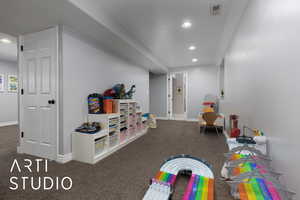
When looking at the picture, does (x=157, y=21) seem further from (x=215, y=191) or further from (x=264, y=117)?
(x=215, y=191)

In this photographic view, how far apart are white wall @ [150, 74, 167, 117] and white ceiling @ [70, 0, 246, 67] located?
10.0 feet

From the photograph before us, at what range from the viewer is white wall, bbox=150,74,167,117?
643cm

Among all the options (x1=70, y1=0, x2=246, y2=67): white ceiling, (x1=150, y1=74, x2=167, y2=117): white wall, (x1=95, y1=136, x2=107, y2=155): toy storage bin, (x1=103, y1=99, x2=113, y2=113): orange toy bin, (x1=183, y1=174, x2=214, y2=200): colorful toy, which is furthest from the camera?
(x1=150, y1=74, x2=167, y2=117): white wall

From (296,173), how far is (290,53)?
87 centimetres

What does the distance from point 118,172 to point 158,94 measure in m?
5.06

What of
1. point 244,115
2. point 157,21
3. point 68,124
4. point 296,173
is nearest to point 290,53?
point 296,173

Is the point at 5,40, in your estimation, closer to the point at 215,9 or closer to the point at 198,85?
the point at 215,9

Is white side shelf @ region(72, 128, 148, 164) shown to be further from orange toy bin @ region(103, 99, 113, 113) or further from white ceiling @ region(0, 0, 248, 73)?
A: white ceiling @ region(0, 0, 248, 73)

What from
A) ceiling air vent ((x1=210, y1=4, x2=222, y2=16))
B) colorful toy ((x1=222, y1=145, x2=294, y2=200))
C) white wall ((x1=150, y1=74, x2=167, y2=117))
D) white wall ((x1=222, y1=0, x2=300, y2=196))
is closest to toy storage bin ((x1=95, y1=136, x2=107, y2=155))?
colorful toy ((x1=222, y1=145, x2=294, y2=200))

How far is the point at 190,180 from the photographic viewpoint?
56.0 inches

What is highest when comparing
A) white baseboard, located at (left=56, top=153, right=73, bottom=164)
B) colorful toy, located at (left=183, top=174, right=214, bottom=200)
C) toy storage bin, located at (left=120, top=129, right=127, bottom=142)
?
toy storage bin, located at (left=120, top=129, right=127, bottom=142)

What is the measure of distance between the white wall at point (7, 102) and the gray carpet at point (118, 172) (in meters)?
2.61

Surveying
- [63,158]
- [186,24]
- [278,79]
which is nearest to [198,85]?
[186,24]

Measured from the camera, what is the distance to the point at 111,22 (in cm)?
229
